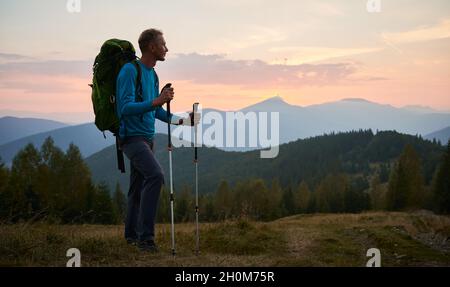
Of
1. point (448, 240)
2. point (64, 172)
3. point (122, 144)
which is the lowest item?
point (64, 172)

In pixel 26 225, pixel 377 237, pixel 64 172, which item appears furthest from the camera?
pixel 64 172

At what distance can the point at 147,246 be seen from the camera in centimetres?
770

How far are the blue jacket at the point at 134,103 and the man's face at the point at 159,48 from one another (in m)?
0.30

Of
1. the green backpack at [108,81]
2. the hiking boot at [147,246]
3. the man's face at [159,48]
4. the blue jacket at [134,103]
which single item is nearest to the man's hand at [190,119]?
the blue jacket at [134,103]

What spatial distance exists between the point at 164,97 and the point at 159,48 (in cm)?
104

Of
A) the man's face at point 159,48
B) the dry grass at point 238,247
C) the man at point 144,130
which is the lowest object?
the dry grass at point 238,247

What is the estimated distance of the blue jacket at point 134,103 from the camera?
7199mm

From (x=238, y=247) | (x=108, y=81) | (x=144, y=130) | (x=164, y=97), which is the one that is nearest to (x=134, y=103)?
(x=164, y=97)

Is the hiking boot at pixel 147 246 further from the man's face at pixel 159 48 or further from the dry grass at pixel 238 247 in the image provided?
the man's face at pixel 159 48

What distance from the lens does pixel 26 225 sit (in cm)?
841
